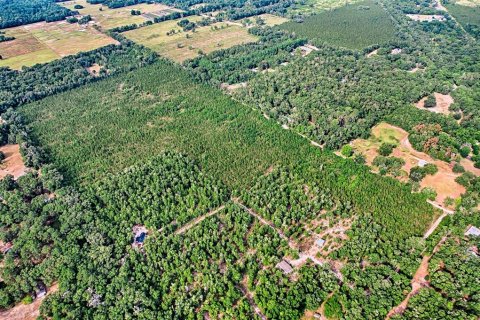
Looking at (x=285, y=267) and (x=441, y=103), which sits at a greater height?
(x=441, y=103)

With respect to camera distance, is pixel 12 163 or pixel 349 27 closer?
pixel 12 163

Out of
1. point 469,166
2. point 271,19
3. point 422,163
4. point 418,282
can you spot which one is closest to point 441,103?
point 469,166

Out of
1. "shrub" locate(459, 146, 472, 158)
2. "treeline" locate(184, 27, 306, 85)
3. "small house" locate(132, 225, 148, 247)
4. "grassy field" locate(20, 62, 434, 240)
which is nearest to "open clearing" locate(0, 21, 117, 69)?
"grassy field" locate(20, 62, 434, 240)

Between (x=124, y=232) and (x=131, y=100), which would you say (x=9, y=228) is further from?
(x=131, y=100)

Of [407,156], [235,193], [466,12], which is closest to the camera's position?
[235,193]

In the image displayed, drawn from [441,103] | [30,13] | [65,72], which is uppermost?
[30,13]

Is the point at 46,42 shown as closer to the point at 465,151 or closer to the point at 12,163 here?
the point at 12,163

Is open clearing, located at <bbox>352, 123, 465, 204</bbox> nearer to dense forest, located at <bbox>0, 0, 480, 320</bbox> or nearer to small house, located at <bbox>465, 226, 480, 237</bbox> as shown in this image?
dense forest, located at <bbox>0, 0, 480, 320</bbox>
